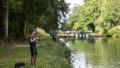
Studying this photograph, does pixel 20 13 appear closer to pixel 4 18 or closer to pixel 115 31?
pixel 4 18

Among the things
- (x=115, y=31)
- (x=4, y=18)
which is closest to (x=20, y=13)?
(x=4, y=18)

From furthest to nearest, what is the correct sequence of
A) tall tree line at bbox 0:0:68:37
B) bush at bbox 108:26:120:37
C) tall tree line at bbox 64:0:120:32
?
tall tree line at bbox 64:0:120:32 < bush at bbox 108:26:120:37 < tall tree line at bbox 0:0:68:37

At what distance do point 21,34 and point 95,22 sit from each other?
6899cm

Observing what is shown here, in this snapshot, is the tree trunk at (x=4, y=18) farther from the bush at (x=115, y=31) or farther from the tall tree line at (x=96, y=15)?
the tall tree line at (x=96, y=15)

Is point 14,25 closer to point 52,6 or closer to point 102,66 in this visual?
point 52,6

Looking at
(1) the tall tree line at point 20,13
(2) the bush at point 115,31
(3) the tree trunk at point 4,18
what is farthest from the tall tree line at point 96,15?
(3) the tree trunk at point 4,18

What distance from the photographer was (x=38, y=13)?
47.4m

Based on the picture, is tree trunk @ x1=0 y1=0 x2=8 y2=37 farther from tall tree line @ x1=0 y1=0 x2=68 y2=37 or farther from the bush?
the bush

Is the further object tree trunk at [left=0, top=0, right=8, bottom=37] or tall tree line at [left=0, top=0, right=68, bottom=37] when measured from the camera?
tall tree line at [left=0, top=0, right=68, bottom=37]

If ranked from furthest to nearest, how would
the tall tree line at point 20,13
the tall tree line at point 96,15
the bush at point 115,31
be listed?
1. the tall tree line at point 96,15
2. the bush at point 115,31
3. the tall tree line at point 20,13

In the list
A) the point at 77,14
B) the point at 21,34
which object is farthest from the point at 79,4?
the point at 21,34

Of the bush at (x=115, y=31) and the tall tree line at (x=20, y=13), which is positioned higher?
the tall tree line at (x=20, y=13)

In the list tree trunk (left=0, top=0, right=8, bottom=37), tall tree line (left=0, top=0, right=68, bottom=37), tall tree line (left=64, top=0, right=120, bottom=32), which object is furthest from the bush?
tree trunk (left=0, top=0, right=8, bottom=37)

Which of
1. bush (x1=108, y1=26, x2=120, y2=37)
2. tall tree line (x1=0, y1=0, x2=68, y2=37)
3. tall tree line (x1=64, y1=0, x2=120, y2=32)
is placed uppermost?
tall tree line (x1=0, y1=0, x2=68, y2=37)
